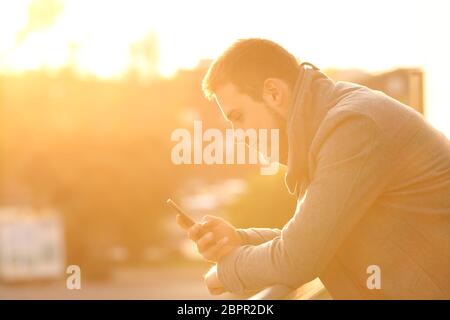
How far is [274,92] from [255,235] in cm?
34

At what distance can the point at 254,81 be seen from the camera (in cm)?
197

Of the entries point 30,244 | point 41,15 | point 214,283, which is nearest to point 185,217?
point 214,283

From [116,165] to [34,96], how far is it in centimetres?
283

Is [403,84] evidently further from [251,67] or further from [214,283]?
[214,283]

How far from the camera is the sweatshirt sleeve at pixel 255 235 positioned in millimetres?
2119

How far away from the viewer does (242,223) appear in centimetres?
1582

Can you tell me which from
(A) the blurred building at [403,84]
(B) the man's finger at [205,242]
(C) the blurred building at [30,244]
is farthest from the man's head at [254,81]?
(C) the blurred building at [30,244]

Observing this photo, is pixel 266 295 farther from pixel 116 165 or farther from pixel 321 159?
pixel 116 165

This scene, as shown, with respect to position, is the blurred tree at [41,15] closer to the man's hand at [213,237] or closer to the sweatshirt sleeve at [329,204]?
the man's hand at [213,237]

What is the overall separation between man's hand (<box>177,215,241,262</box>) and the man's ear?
26 centimetres

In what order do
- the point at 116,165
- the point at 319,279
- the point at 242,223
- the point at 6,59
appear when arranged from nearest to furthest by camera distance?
the point at 319,279 → the point at 242,223 → the point at 6,59 → the point at 116,165

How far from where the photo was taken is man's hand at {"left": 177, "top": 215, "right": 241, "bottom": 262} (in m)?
1.96

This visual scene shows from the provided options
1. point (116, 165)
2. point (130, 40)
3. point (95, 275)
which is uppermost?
point (130, 40)

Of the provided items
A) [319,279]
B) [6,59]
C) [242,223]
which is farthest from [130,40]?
[319,279]
